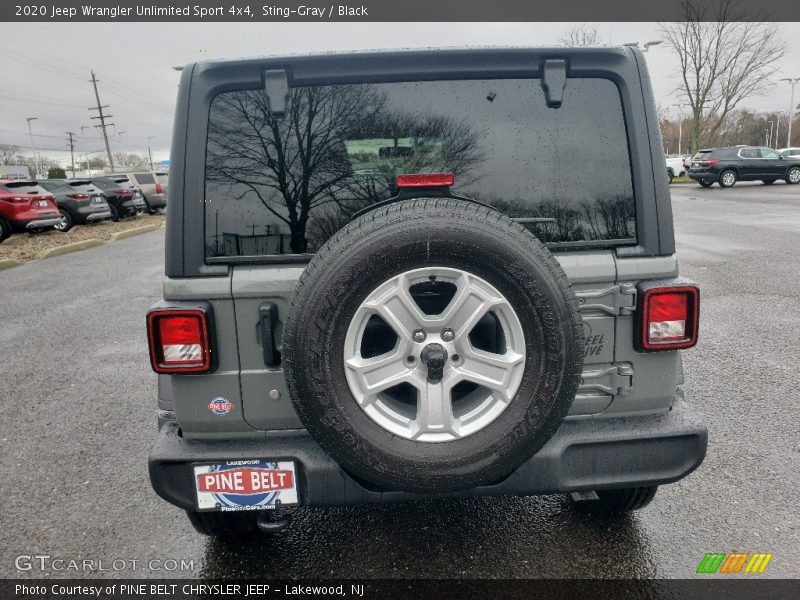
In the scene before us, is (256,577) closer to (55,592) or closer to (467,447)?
(55,592)

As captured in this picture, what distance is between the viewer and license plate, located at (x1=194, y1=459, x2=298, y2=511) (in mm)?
2270

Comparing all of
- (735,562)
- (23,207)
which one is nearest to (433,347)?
(735,562)

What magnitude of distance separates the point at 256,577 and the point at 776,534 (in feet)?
7.51

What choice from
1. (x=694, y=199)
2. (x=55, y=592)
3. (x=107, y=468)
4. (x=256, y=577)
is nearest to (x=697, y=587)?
(x=256, y=577)

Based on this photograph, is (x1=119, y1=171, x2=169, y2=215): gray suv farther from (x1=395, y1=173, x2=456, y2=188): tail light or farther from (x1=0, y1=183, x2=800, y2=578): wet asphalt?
(x1=395, y1=173, x2=456, y2=188): tail light

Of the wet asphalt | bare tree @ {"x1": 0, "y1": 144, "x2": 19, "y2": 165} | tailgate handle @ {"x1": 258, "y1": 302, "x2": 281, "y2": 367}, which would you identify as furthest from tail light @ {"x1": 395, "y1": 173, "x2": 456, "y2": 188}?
bare tree @ {"x1": 0, "y1": 144, "x2": 19, "y2": 165}

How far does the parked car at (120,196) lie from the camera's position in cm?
2159

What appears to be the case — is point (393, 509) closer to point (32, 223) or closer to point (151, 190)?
point (32, 223)

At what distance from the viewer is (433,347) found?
204cm

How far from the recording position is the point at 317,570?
8.48ft

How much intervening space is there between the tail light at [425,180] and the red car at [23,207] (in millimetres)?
15688

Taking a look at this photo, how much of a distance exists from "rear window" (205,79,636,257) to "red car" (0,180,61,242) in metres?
15.2

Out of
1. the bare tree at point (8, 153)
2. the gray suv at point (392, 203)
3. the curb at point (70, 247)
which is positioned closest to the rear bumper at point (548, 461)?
the gray suv at point (392, 203)

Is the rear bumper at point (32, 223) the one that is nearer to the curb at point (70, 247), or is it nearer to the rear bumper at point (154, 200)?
the curb at point (70, 247)
